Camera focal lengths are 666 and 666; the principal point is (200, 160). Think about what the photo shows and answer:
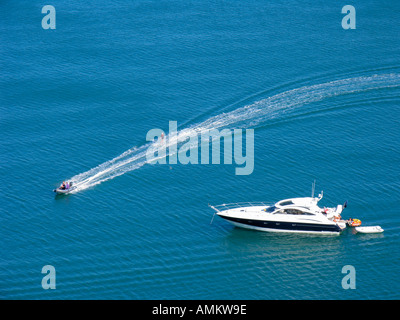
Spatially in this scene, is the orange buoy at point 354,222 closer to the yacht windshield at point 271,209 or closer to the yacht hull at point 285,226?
the yacht hull at point 285,226

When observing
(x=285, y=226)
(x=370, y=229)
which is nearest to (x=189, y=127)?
(x=285, y=226)

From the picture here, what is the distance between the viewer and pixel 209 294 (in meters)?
69.8

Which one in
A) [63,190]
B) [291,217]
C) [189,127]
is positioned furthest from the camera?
[189,127]

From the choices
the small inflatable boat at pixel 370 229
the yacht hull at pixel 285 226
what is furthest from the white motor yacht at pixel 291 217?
the small inflatable boat at pixel 370 229

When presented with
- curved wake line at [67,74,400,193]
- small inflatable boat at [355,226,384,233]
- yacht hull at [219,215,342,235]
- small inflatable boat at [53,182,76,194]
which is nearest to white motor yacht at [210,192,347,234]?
yacht hull at [219,215,342,235]

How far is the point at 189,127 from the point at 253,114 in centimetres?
990

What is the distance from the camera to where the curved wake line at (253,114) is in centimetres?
8819

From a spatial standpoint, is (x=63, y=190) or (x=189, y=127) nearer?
(x=63, y=190)

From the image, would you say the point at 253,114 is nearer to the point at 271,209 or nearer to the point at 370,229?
the point at 271,209

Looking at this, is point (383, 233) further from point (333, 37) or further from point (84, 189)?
point (333, 37)

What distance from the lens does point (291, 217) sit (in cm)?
7775

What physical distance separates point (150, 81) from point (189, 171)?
27.0m

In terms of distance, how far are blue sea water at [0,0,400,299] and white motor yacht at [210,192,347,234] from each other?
4.11 ft

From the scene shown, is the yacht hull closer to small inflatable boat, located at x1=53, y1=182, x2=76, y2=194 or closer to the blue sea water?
the blue sea water
